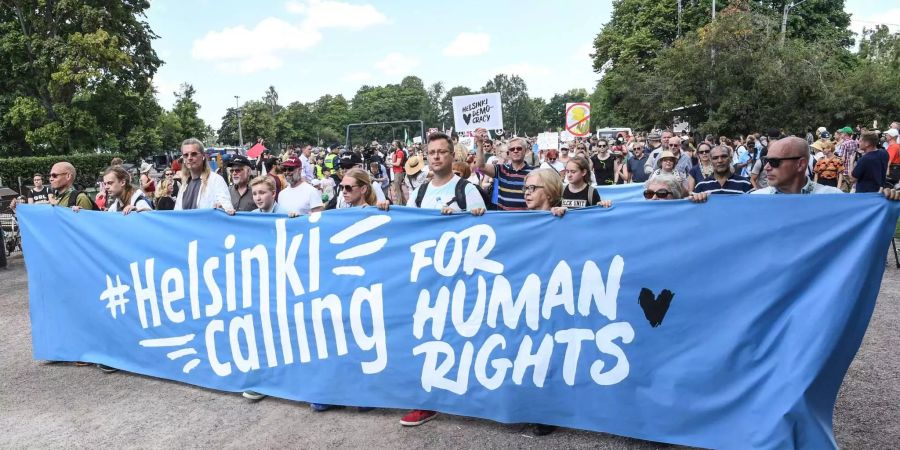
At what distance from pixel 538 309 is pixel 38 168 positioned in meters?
32.7

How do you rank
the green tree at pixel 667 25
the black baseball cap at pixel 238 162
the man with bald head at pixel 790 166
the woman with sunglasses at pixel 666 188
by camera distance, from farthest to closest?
the green tree at pixel 667 25, the black baseball cap at pixel 238 162, the woman with sunglasses at pixel 666 188, the man with bald head at pixel 790 166

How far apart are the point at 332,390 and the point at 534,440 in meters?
1.44

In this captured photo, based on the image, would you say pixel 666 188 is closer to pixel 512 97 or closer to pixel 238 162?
pixel 238 162

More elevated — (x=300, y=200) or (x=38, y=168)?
(x=38, y=168)

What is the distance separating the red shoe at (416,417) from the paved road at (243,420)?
0.14 feet

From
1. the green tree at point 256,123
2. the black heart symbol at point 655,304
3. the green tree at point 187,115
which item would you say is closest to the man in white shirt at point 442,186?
the black heart symbol at point 655,304

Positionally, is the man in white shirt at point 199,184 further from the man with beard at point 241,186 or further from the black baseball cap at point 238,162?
the black baseball cap at point 238,162

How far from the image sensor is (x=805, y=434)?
3355 millimetres

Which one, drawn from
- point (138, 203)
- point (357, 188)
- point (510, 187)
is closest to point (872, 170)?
point (510, 187)

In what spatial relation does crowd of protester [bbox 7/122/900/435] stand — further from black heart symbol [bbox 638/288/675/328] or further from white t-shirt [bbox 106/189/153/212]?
black heart symbol [bbox 638/288/675/328]

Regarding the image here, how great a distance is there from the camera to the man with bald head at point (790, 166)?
3.88m

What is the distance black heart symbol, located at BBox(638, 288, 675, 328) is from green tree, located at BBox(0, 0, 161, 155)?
1291 inches

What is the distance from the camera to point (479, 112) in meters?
15.9

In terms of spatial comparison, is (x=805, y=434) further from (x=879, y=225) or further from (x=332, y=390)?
(x=332, y=390)
